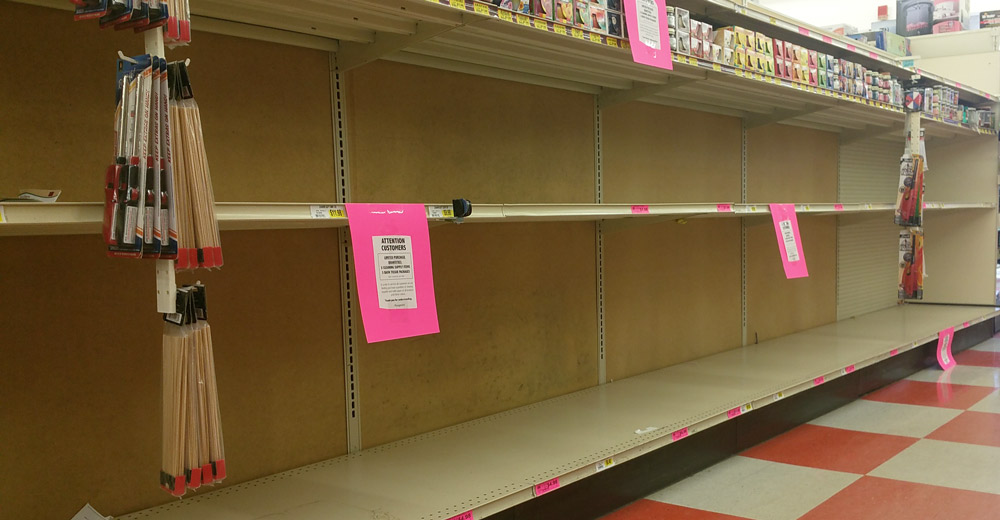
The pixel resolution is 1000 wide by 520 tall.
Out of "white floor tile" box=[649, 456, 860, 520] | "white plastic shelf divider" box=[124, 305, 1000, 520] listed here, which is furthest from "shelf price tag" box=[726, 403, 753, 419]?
"white floor tile" box=[649, 456, 860, 520]

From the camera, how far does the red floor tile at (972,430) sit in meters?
3.16

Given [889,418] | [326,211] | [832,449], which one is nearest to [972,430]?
[889,418]

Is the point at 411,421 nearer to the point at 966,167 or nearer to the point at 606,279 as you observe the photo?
the point at 606,279

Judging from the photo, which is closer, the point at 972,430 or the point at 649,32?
the point at 649,32

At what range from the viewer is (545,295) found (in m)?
2.81

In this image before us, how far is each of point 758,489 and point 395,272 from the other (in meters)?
1.70

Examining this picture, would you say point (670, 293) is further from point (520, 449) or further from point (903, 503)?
point (520, 449)

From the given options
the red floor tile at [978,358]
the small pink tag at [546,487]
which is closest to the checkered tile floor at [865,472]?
the small pink tag at [546,487]

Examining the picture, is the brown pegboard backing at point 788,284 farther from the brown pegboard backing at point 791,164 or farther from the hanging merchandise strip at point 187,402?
the hanging merchandise strip at point 187,402

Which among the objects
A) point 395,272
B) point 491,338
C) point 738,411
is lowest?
point 738,411

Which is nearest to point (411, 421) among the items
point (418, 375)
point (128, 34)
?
point (418, 375)

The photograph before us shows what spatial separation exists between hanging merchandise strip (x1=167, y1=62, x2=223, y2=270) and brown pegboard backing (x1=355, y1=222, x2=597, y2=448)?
95 centimetres

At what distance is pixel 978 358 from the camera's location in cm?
506

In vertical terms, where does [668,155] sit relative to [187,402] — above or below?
above
